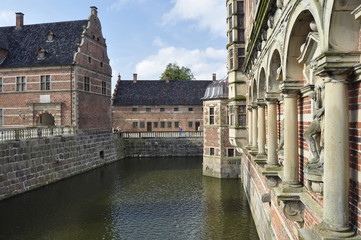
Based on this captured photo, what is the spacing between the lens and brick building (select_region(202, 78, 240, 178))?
21.7 meters

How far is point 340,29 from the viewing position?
352cm

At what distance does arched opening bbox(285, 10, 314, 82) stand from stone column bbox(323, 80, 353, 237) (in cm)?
179

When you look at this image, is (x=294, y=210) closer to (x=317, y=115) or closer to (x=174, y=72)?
(x=317, y=115)

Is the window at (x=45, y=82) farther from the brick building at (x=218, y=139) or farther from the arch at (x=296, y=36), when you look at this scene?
the arch at (x=296, y=36)

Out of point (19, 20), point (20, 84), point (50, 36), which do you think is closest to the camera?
point (20, 84)

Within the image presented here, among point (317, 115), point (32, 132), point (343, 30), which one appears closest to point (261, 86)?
point (317, 115)

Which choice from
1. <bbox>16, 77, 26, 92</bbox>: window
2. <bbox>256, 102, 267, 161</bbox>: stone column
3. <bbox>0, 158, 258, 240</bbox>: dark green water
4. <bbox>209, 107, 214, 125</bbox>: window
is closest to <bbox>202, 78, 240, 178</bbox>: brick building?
<bbox>209, 107, 214, 125</bbox>: window

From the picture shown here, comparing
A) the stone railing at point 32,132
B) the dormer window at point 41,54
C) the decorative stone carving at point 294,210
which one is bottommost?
the decorative stone carving at point 294,210

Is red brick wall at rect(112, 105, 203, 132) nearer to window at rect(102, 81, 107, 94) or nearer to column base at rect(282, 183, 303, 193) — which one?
window at rect(102, 81, 107, 94)

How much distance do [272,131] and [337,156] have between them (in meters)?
4.35

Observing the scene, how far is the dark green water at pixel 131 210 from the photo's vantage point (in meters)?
12.1

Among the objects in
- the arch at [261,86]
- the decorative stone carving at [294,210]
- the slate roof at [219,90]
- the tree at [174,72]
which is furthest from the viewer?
the tree at [174,72]

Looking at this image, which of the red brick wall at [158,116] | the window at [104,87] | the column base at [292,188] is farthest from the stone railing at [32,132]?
the red brick wall at [158,116]

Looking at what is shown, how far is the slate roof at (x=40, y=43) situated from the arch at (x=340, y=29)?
→ 77.4 feet
